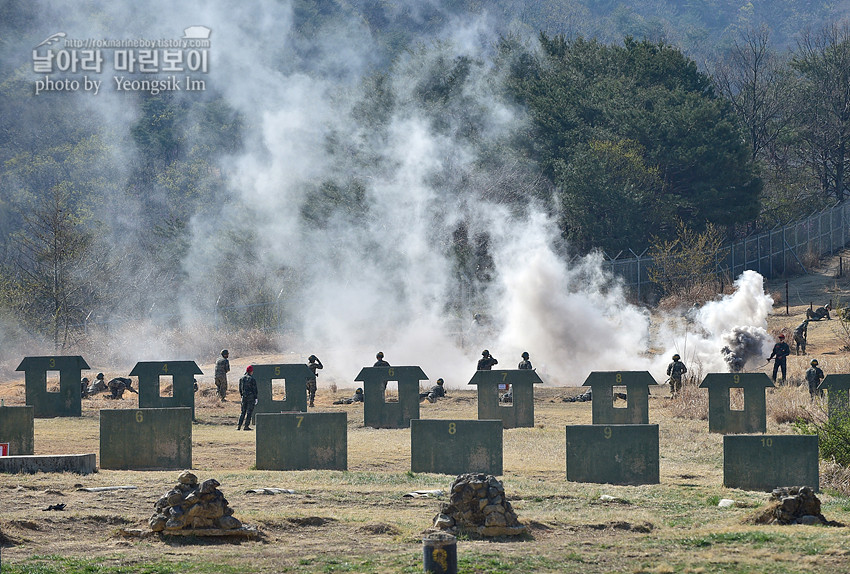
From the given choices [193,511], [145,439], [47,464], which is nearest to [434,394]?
[145,439]

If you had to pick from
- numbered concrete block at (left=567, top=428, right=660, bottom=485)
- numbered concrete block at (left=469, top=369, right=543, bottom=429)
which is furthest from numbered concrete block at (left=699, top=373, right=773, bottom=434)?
numbered concrete block at (left=567, top=428, right=660, bottom=485)

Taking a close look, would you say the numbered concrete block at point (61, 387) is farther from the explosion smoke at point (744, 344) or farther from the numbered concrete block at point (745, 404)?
the explosion smoke at point (744, 344)

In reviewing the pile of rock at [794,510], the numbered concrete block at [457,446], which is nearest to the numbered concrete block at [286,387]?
the numbered concrete block at [457,446]

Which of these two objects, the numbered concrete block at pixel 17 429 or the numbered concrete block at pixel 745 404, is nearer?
the numbered concrete block at pixel 17 429

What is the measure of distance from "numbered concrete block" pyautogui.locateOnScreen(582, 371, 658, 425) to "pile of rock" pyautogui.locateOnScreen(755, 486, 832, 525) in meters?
12.6

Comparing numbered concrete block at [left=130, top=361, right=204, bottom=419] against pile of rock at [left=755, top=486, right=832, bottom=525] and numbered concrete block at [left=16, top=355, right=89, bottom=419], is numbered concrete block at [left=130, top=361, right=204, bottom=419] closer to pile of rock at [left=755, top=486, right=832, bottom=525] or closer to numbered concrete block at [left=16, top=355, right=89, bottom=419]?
numbered concrete block at [left=16, top=355, right=89, bottom=419]

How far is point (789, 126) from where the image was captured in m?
74.0

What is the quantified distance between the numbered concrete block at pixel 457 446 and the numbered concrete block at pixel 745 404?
862cm

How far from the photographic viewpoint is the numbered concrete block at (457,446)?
1908 centimetres

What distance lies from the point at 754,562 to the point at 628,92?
54.2 metres

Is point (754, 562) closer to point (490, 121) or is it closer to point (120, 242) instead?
point (490, 121)

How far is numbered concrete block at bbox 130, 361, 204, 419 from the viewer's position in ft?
93.2

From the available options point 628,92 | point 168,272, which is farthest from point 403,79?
point 168,272

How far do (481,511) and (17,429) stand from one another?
10.5 meters
